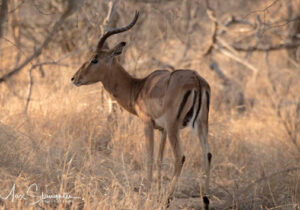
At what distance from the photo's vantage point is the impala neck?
19.5ft

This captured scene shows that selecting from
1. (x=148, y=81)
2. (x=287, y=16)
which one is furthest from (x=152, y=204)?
(x=287, y=16)

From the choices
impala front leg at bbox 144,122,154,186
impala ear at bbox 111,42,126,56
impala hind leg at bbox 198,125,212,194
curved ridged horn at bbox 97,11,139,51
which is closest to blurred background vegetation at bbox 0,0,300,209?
impala hind leg at bbox 198,125,212,194

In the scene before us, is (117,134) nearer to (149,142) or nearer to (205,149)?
(149,142)

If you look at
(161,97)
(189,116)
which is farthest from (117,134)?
(189,116)

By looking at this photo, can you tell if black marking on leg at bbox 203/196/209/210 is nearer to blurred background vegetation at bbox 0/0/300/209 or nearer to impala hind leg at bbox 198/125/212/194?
blurred background vegetation at bbox 0/0/300/209

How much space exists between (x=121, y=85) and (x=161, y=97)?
2.80 feet

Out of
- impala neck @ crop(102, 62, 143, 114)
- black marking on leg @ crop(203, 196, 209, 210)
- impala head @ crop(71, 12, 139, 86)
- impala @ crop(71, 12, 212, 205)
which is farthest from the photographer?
impala neck @ crop(102, 62, 143, 114)

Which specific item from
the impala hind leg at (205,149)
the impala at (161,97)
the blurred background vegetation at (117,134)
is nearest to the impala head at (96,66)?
the impala at (161,97)

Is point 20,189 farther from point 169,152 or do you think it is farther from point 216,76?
point 216,76

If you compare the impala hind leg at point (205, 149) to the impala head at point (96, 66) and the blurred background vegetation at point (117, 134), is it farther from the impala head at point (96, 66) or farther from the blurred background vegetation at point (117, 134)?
the impala head at point (96, 66)

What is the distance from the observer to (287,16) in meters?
11.5

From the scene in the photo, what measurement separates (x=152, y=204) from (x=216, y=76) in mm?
7422

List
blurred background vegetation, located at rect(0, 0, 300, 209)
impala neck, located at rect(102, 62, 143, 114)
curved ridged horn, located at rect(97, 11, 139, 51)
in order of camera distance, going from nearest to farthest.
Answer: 1. blurred background vegetation, located at rect(0, 0, 300, 209)
2. curved ridged horn, located at rect(97, 11, 139, 51)
3. impala neck, located at rect(102, 62, 143, 114)

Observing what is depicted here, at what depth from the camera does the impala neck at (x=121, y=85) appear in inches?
234
